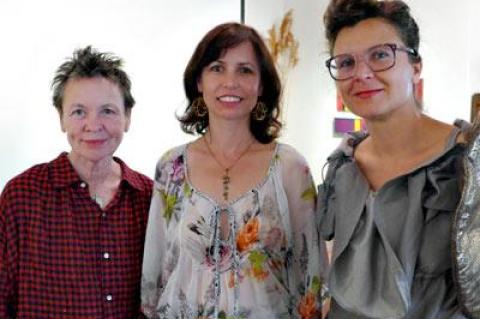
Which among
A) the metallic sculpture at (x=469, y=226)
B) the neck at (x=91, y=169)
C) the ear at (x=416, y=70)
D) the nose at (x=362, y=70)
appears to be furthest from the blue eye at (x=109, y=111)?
the metallic sculpture at (x=469, y=226)

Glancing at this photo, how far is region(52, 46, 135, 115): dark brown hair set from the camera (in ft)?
5.48

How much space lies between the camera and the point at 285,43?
3994 millimetres

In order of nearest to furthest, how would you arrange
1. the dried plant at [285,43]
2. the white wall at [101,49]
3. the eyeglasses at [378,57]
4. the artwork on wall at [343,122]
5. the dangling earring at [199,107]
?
the eyeglasses at [378,57] < the dangling earring at [199,107] < the white wall at [101,49] < the dried plant at [285,43] < the artwork on wall at [343,122]

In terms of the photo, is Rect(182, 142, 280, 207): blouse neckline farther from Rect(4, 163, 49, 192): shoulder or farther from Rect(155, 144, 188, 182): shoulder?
Rect(4, 163, 49, 192): shoulder

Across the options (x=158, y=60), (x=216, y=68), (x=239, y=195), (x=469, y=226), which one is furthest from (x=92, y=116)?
(x=158, y=60)

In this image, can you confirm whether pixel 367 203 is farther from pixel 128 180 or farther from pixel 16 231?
pixel 16 231

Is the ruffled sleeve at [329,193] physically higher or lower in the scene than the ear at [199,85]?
lower

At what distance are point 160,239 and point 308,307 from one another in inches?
19.7

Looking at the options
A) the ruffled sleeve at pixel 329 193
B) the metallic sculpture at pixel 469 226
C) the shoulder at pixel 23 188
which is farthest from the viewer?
the shoulder at pixel 23 188

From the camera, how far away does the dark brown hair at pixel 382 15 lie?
1.34m

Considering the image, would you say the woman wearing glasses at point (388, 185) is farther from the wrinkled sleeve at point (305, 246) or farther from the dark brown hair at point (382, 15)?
the wrinkled sleeve at point (305, 246)

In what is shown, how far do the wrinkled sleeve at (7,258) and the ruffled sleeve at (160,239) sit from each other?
38cm

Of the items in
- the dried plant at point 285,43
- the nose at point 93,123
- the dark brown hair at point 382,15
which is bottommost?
the nose at point 93,123

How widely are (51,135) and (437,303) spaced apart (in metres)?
1.87
